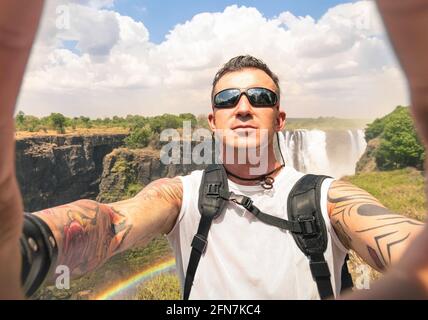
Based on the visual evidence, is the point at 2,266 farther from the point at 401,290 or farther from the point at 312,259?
the point at 312,259

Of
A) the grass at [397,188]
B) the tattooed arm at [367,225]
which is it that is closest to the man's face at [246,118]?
the tattooed arm at [367,225]

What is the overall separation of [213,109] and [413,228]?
4.42 ft

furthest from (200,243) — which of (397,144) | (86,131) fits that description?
(86,131)

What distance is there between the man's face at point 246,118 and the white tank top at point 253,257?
1.32 ft

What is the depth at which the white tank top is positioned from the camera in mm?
1484

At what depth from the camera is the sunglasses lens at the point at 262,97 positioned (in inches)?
84.5

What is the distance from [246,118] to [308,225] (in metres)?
0.86

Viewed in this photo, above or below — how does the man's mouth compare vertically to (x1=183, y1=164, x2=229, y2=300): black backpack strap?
above

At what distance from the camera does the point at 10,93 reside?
427mm

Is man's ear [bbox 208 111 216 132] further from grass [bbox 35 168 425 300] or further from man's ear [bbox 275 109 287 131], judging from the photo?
grass [bbox 35 168 425 300]

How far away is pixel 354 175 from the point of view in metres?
37.8

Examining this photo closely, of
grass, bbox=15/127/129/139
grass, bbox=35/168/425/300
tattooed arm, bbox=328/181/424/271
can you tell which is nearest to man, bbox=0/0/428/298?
Answer: tattooed arm, bbox=328/181/424/271

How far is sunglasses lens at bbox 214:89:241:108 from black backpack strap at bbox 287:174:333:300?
741mm
